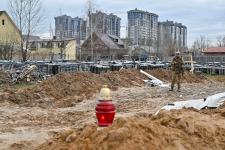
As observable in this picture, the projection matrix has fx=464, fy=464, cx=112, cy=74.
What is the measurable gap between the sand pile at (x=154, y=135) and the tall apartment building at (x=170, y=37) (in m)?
76.5

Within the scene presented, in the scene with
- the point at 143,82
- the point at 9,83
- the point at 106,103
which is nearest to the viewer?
the point at 106,103

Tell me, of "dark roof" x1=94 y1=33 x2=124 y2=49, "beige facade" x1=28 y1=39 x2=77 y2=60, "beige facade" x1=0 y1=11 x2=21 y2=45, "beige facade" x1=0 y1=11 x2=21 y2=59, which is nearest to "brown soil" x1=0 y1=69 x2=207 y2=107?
"beige facade" x1=0 y1=11 x2=21 y2=59

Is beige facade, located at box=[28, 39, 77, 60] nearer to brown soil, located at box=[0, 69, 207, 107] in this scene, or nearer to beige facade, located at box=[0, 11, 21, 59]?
beige facade, located at box=[0, 11, 21, 59]

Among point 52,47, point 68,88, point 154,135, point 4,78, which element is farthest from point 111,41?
point 154,135

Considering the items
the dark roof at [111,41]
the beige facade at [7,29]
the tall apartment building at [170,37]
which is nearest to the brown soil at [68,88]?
the beige facade at [7,29]

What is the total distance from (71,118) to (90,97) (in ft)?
Result: 18.9

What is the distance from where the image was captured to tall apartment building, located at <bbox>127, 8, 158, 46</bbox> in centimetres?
10181

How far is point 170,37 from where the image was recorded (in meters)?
103

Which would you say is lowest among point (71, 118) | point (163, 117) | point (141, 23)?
A: point (71, 118)

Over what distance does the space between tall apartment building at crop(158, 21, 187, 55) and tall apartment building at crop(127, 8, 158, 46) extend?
197cm

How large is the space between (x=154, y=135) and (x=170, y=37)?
9799 centimetres

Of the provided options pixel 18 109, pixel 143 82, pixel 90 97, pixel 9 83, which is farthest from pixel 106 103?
pixel 143 82

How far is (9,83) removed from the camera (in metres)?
24.9

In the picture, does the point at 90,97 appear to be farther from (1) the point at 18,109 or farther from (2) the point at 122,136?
(2) the point at 122,136
